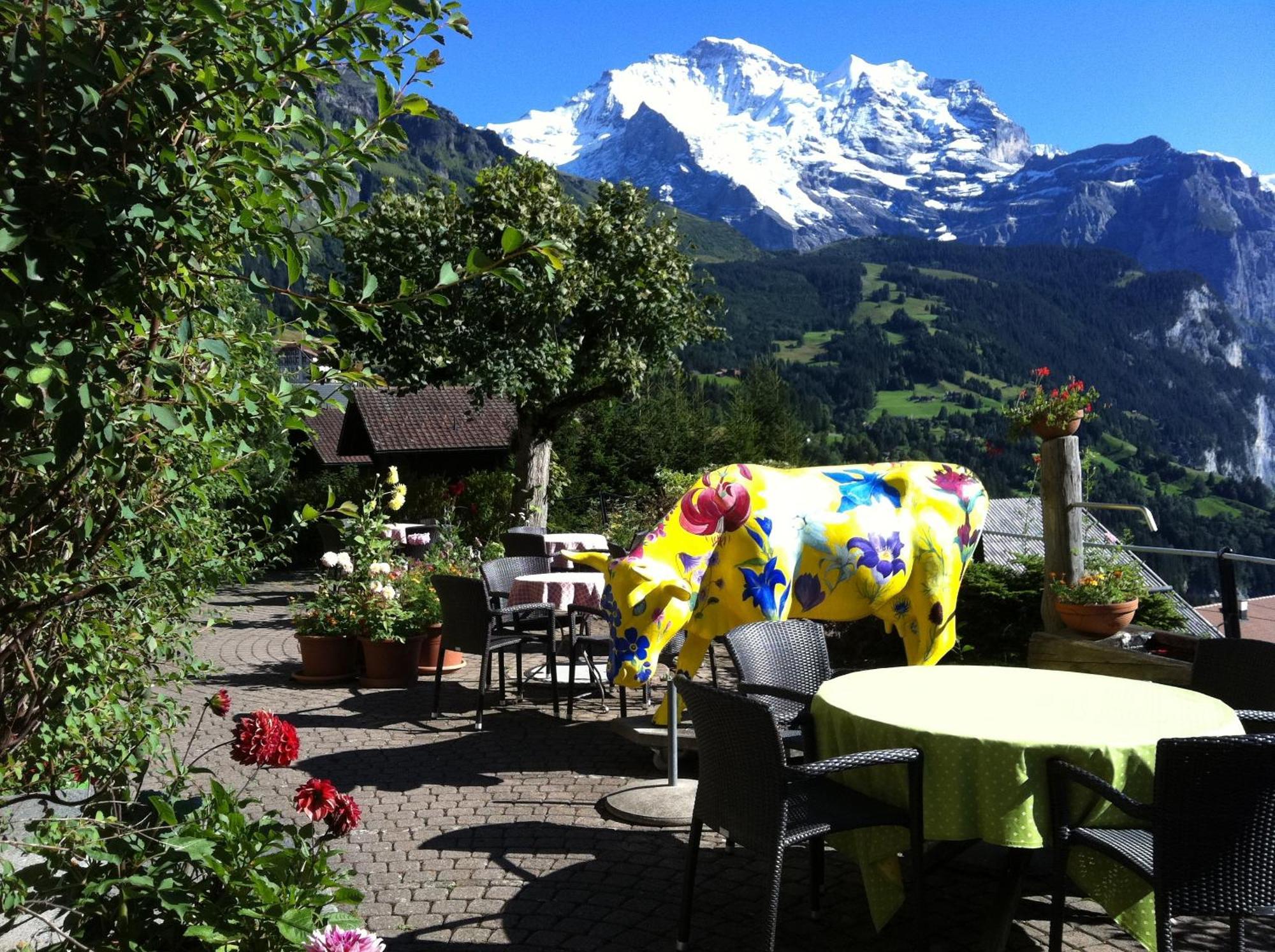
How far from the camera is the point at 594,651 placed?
8.80m

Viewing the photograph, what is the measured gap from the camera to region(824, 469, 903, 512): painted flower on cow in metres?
6.33

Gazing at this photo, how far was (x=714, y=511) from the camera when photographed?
5.99m

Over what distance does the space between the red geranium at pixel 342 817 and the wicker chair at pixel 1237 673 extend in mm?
3667

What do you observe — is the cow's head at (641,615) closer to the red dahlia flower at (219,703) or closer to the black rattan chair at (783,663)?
the black rattan chair at (783,663)

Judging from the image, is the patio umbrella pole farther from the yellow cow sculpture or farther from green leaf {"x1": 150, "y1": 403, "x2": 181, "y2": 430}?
green leaf {"x1": 150, "y1": 403, "x2": 181, "y2": 430}

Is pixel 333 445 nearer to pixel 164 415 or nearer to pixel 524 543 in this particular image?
pixel 524 543

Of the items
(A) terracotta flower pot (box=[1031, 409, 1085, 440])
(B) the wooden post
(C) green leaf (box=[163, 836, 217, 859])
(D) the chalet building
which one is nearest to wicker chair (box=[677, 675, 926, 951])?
(C) green leaf (box=[163, 836, 217, 859])

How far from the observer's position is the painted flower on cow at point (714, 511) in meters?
5.95

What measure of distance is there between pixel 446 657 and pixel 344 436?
24.7 meters

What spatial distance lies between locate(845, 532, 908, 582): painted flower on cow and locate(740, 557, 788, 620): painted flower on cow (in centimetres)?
51

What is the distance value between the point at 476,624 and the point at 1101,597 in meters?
4.36

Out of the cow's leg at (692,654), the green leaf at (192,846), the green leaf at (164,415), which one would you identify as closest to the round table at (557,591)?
the cow's leg at (692,654)

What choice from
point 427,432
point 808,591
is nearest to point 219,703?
point 808,591

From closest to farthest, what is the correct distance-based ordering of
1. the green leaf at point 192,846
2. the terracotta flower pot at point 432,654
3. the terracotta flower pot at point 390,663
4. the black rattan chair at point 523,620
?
1. the green leaf at point 192,846
2. the black rattan chair at point 523,620
3. the terracotta flower pot at point 390,663
4. the terracotta flower pot at point 432,654
